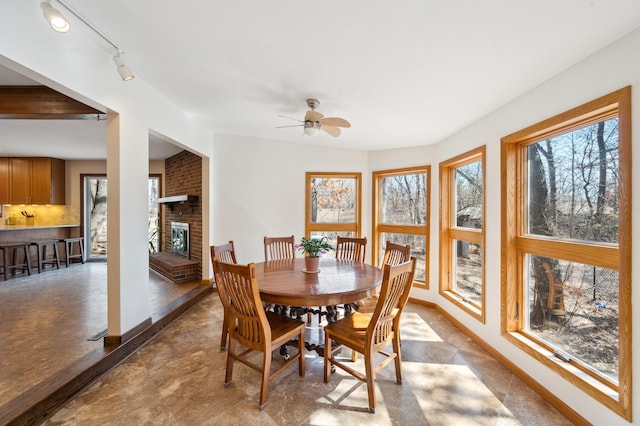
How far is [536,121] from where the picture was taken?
6.75 feet

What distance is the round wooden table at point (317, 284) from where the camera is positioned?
6.20 ft

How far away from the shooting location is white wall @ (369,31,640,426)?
1427 millimetres

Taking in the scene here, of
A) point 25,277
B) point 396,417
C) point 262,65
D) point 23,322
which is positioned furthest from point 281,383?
point 25,277

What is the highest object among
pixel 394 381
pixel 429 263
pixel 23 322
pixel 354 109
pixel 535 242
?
pixel 354 109

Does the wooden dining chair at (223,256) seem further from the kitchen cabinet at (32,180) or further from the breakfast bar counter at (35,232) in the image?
the kitchen cabinet at (32,180)

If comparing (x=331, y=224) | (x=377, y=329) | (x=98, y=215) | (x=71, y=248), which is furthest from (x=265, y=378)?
(x=98, y=215)

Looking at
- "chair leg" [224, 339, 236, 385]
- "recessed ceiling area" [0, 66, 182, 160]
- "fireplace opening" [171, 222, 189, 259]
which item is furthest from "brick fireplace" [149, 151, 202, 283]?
"chair leg" [224, 339, 236, 385]

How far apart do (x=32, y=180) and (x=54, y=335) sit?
514cm

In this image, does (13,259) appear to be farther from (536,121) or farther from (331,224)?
(536,121)

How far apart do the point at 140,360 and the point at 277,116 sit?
2856mm

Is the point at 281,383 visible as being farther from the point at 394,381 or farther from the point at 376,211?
the point at 376,211

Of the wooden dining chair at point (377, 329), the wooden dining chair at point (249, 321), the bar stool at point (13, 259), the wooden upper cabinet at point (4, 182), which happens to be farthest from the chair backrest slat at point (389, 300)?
the wooden upper cabinet at point (4, 182)

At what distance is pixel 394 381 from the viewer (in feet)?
6.95

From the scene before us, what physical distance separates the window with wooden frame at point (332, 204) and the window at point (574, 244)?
233 centimetres
